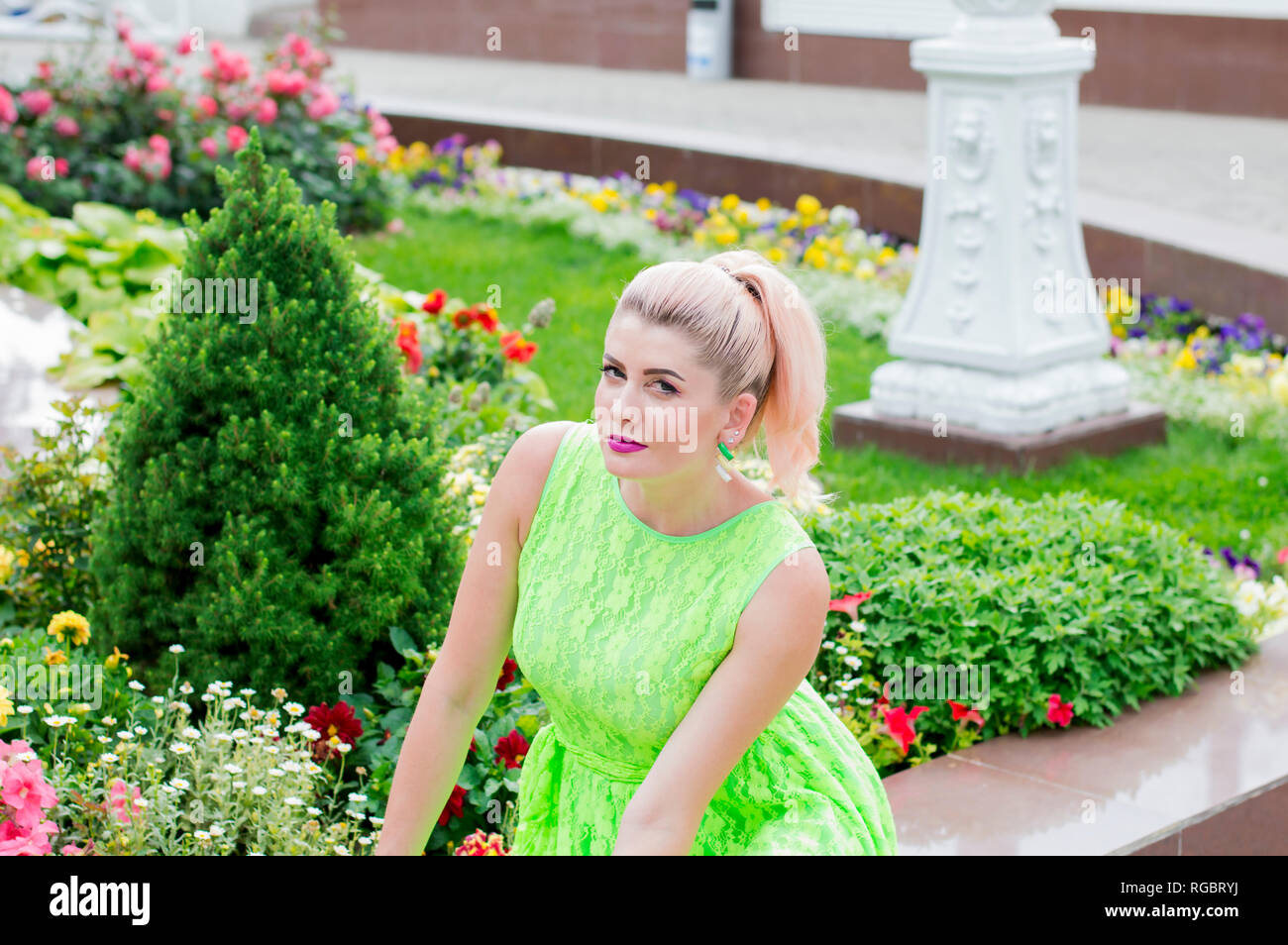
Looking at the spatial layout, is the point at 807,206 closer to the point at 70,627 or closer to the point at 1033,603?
the point at 1033,603

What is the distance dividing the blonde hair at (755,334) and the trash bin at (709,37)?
14.8m

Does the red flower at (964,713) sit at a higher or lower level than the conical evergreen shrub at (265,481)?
lower

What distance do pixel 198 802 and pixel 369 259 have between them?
653 cm

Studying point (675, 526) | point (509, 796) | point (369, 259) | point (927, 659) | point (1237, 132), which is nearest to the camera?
point (675, 526)

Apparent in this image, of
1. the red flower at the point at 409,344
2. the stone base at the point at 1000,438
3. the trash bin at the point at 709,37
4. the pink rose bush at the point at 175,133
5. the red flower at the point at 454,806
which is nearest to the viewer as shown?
the red flower at the point at 454,806

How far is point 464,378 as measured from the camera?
6188 mm

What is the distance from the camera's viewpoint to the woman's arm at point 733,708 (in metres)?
2.32

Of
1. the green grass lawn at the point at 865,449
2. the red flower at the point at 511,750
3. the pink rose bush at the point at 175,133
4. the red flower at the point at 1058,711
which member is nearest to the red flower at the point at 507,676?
the red flower at the point at 511,750

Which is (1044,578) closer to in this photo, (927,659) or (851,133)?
(927,659)

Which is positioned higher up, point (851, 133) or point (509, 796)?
point (851, 133)

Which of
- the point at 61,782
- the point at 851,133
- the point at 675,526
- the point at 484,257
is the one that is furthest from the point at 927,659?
the point at 851,133

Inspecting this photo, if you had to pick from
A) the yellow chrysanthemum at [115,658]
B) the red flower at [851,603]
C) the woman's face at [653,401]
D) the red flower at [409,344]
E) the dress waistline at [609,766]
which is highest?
the woman's face at [653,401]

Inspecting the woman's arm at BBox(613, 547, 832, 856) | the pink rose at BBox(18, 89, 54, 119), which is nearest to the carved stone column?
the woman's arm at BBox(613, 547, 832, 856)

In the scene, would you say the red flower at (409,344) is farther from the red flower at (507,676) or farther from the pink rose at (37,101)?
the pink rose at (37,101)
